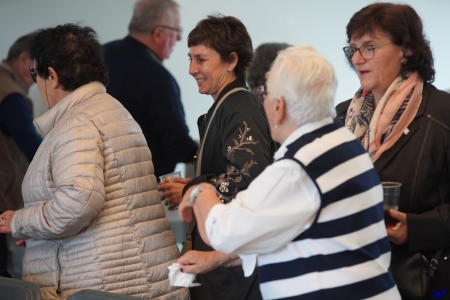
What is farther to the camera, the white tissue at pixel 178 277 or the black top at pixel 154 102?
Result: the black top at pixel 154 102

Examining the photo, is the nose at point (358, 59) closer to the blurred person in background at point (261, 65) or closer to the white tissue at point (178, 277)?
the white tissue at point (178, 277)

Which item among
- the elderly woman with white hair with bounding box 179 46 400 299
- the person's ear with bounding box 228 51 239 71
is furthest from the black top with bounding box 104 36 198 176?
the elderly woman with white hair with bounding box 179 46 400 299

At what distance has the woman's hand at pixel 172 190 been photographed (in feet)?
8.79

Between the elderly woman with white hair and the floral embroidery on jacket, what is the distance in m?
0.59

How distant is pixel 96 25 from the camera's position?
5.34m

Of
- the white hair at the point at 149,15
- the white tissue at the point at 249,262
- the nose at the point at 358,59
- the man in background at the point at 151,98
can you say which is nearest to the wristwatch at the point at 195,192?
the white tissue at the point at 249,262

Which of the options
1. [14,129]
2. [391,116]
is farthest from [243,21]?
[391,116]

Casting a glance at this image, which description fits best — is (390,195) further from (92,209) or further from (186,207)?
(92,209)

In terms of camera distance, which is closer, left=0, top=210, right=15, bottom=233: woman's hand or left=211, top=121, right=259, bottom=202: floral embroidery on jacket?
left=211, top=121, right=259, bottom=202: floral embroidery on jacket

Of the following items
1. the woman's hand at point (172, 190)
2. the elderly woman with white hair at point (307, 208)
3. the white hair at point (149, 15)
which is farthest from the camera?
the white hair at point (149, 15)

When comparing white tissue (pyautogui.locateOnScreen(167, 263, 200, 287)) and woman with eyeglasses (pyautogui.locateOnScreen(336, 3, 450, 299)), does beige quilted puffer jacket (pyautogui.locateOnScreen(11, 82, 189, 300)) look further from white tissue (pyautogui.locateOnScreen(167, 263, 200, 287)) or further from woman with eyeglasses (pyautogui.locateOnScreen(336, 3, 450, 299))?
woman with eyeglasses (pyautogui.locateOnScreen(336, 3, 450, 299))

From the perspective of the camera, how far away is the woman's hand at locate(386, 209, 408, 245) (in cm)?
222

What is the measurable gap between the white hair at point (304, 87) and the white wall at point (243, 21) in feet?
11.9

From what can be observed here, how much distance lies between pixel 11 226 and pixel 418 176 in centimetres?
139
